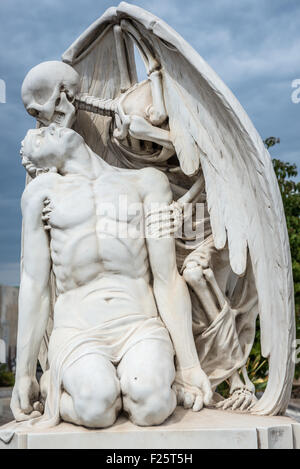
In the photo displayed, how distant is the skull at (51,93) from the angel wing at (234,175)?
56 cm

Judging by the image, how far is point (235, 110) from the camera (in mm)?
3654

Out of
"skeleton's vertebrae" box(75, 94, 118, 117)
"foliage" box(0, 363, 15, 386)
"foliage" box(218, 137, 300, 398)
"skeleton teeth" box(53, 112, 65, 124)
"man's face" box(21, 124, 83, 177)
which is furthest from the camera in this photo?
"foliage" box(0, 363, 15, 386)

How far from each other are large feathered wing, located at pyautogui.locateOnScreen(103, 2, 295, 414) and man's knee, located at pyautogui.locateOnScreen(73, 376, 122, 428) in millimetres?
1019

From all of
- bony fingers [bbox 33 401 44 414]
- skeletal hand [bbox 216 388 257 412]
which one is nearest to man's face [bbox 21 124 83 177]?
bony fingers [bbox 33 401 44 414]

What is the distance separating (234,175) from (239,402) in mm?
1463

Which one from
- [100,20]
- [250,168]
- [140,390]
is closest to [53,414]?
[140,390]

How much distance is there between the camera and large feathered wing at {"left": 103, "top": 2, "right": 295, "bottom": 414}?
3619 millimetres

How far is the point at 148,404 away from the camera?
3.15m

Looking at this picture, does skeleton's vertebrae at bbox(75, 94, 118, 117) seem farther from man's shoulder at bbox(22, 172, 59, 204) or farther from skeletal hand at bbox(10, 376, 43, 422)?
skeletal hand at bbox(10, 376, 43, 422)

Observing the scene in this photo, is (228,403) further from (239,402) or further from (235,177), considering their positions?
(235,177)

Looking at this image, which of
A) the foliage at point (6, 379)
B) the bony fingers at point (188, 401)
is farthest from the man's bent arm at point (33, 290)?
the foliage at point (6, 379)
